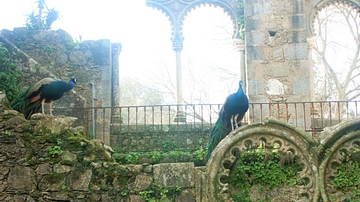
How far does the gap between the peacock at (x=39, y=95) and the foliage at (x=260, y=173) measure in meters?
2.44

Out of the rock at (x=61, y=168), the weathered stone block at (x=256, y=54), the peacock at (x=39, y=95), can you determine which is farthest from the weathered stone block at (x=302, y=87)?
the rock at (x=61, y=168)

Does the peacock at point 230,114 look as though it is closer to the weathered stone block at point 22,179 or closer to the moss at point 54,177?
the moss at point 54,177

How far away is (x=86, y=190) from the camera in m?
4.73

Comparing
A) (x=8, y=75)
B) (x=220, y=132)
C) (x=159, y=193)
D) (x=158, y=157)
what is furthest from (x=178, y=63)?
(x=159, y=193)

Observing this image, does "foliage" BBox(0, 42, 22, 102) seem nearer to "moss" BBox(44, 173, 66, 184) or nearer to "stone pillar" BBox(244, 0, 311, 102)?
"moss" BBox(44, 173, 66, 184)

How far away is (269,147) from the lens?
4777 mm

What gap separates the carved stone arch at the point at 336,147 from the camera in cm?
473

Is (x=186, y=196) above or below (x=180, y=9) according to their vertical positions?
below

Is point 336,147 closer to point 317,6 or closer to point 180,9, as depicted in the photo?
point 317,6

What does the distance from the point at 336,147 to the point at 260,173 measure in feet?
3.04

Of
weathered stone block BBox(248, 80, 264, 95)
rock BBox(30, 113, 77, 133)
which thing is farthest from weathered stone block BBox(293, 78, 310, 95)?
rock BBox(30, 113, 77, 133)

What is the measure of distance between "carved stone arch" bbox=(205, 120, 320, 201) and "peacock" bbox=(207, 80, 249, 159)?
0.29 meters

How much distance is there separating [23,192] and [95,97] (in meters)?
3.87

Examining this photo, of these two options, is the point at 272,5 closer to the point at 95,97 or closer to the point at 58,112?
the point at 95,97
